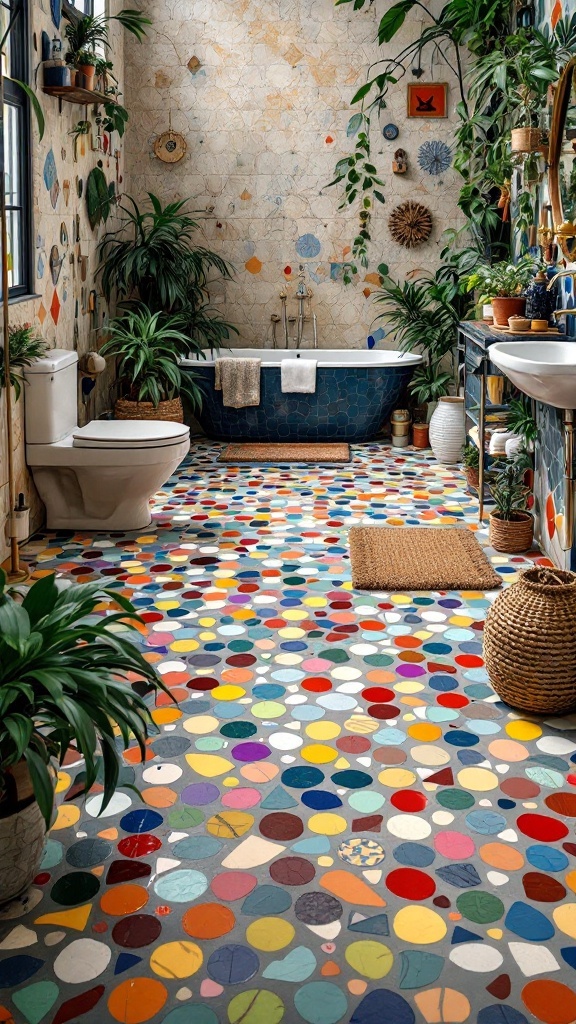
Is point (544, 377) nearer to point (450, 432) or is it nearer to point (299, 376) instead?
point (450, 432)

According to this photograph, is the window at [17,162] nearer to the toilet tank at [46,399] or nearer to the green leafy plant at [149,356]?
the toilet tank at [46,399]

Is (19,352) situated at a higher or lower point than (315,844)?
higher

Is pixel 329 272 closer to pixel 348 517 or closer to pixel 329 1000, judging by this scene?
pixel 348 517

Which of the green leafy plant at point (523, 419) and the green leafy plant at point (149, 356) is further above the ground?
the green leafy plant at point (149, 356)

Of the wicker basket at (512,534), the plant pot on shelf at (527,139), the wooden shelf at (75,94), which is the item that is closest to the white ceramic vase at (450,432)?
the wicker basket at (512,534)

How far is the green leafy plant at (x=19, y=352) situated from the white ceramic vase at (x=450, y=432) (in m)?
2.78

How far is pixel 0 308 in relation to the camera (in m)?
4.09

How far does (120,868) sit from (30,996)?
406mm

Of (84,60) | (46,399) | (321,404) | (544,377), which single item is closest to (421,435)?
(321,404)

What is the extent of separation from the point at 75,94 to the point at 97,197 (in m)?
0.91

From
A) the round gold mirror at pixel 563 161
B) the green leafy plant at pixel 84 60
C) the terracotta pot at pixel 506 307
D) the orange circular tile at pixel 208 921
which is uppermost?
the green leafy plant at pixel 84 60

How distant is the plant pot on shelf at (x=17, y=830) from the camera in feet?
6.40

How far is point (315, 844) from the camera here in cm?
226

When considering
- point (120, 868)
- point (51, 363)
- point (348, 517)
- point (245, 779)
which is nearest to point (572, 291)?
point (348, 517)
